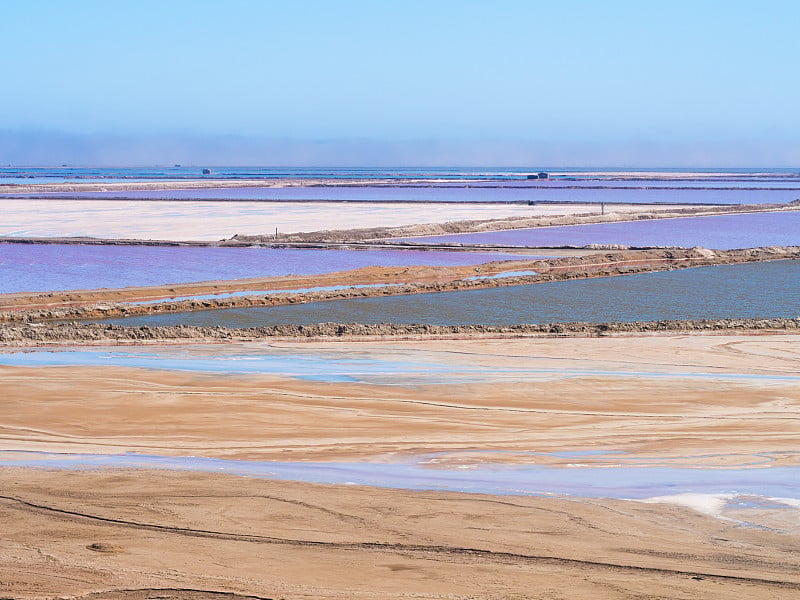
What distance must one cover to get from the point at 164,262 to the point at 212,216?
24.0m

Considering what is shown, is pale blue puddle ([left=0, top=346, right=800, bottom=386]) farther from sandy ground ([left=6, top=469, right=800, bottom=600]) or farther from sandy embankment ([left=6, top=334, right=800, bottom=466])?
sandy ground ([left=6, top=469, right=800, bottom=600])

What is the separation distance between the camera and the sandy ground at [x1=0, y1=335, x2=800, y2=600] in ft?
22.4

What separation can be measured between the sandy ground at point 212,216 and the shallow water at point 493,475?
30.6 meters

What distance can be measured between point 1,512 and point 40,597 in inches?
83.9

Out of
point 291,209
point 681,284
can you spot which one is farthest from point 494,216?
point 681,284

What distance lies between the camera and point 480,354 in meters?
16.4

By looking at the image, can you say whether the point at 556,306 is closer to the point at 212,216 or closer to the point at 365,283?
the point at 365,283

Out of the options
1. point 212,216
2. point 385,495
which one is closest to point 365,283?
point 385,495

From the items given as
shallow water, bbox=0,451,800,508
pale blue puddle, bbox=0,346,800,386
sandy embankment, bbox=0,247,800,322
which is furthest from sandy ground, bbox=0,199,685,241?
shallow water, bbox=0,451,800,508

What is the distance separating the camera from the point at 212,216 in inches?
2181

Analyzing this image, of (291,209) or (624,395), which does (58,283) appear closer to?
(624,395)

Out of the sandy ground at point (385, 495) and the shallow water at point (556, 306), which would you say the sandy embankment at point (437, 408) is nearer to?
the sandy ground at point (385, 495)

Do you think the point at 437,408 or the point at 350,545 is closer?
the point at 350,545

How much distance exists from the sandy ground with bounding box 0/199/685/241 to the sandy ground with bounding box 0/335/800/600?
27.9 m
